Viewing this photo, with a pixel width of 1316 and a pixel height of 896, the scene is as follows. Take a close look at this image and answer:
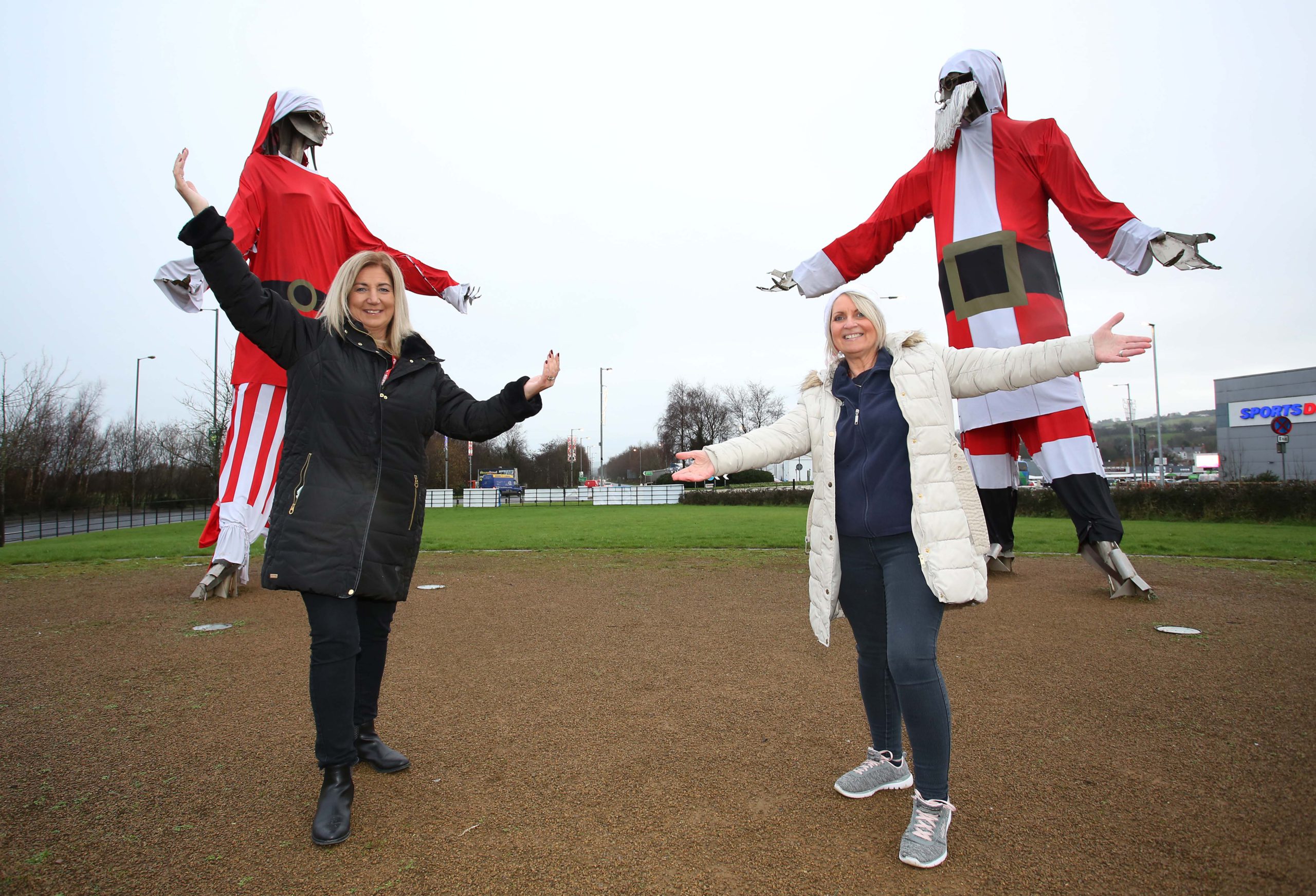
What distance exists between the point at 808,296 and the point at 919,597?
4.74 meters

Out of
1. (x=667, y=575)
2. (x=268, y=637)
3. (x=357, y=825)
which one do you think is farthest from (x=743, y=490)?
(x=357, y=825)

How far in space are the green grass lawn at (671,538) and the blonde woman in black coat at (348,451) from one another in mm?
8675

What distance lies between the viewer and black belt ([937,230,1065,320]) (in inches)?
219

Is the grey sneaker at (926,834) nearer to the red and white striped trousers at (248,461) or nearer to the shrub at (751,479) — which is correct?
the red and white striped trousers at (248,461)

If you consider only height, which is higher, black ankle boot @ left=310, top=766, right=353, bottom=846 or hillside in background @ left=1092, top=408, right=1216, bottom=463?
hillside in background @ left=1092, top=408, right=1216, bottom=463

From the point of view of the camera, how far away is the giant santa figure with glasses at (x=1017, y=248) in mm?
5496

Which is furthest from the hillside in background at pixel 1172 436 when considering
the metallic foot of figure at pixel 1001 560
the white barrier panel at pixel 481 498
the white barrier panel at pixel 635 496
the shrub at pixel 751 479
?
the metallic foot of figure at pixel 1001 560

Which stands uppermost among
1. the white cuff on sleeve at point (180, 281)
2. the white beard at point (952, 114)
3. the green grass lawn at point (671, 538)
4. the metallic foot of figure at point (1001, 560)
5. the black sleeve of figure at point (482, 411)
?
the white beard at point (952, 114)

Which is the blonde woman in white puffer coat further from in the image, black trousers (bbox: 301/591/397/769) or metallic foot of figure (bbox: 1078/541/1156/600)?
metallic foot of figure (bbox: 1078/541/1156/600)

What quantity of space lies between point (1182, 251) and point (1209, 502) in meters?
17.3

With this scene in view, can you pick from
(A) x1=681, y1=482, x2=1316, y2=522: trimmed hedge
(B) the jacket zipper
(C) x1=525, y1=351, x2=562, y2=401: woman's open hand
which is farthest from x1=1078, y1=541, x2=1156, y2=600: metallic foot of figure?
(A) x1=681, y1=482, x2=1316, y2=522: trimmed hedge

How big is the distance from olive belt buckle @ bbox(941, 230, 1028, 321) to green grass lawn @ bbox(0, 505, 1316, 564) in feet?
19.7

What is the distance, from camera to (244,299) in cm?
263

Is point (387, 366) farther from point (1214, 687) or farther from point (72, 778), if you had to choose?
point (1214, 687)
